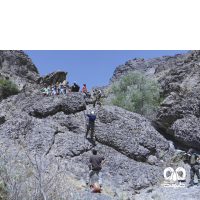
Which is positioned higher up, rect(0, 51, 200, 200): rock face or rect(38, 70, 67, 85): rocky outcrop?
rect(38, 70, 67, 85): rocky outcrop

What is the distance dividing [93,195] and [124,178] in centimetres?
434

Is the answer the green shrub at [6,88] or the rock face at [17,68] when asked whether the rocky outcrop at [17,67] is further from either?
the green shrub at [6,88]

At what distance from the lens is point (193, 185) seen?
348 inches

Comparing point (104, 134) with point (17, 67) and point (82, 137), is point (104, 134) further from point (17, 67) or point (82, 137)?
point (17, 67)

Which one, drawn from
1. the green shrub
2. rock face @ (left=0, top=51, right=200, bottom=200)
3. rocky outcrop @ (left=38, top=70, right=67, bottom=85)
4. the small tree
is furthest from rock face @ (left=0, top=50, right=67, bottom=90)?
rock face @ (left=0, top=51, right=200, bottom=200)

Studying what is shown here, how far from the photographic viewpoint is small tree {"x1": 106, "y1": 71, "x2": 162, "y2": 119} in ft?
72.4

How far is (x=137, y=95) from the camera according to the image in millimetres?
24312

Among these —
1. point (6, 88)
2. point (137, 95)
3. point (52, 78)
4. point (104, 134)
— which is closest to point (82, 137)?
point (104, 134)

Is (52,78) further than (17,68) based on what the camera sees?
No

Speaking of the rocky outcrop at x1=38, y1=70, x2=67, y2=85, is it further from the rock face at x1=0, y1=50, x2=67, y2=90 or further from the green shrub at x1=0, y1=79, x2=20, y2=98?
the green shrub at x1=0, y1=79, x2=20, y2=98

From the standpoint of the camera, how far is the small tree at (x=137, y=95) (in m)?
22.1

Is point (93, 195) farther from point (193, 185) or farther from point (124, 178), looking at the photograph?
point (193, 185)

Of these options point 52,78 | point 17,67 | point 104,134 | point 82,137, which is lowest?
point 82,137
